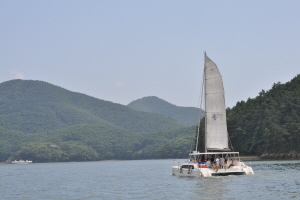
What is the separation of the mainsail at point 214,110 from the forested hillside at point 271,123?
64.4 meters

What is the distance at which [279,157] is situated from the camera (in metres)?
122

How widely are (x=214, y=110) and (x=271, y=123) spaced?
73391mm

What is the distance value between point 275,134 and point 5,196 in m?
88.3

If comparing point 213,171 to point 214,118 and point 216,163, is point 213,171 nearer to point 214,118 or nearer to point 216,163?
point 216,163

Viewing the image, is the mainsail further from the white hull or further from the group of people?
the white hull

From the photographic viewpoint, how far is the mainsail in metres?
57.5

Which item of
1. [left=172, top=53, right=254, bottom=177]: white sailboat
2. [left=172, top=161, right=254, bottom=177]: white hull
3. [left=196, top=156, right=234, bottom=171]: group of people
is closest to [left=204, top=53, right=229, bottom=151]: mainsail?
[left=172, top=53, right=254, bottom=177]: white sailboat

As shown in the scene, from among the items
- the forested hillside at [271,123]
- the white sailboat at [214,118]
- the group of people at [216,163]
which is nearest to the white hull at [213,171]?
the white sailboat at [214,118]

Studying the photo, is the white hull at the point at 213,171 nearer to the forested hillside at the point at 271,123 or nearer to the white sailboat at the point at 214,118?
the white sailboat at the point at 214,118

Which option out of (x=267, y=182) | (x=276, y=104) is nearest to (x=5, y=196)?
(x=267, y=182)

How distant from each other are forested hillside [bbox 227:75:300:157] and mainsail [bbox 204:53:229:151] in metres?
64.4

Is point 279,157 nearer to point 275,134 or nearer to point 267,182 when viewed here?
point 275,134

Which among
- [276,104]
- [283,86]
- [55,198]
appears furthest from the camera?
[283,86]

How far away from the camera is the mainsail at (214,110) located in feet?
189
